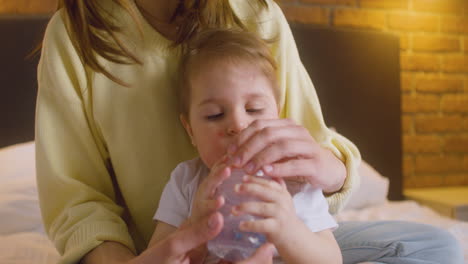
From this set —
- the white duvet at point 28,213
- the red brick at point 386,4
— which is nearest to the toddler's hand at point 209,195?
the white duvet at point 28,213

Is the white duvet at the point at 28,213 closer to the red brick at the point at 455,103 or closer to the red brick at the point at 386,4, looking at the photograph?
the red brick at the point at 455,103

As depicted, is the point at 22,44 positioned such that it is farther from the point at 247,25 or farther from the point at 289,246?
the point at 289,246

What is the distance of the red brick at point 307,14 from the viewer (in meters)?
2.48

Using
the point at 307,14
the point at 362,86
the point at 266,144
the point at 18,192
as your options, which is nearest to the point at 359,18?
the point at 307,14

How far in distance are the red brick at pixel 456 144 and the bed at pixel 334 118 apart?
43 cm

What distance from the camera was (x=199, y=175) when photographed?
866 millimetres

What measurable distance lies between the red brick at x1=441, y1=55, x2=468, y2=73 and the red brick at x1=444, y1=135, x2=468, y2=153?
0.39 m

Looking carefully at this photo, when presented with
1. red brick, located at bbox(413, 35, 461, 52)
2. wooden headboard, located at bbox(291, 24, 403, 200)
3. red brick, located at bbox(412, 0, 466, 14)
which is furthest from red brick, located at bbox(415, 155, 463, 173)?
red brick, located at bbox(412, 0, 466, 14)

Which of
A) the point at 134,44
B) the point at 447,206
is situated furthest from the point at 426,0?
the point at 134,44

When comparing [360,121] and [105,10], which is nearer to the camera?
[105,10]

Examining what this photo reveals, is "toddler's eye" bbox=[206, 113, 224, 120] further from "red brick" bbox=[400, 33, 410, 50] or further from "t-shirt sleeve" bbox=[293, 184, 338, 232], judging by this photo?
"red brick" bbox=[400, 33, 410, 50]

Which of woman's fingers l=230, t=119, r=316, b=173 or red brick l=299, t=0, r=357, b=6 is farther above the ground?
red brick l=299, t=0, r=357, b=6

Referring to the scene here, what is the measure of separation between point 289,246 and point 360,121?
193 cm

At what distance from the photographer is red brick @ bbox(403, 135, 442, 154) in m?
2.73
